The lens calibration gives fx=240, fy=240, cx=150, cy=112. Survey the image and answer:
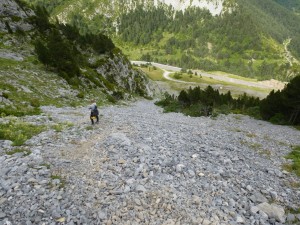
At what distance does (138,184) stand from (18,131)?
10.8 metres

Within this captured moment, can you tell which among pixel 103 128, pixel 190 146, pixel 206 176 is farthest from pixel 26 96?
pixel 206 176

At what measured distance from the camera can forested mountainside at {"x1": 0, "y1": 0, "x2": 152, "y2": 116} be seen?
1270 inches

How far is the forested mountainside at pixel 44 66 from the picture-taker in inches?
1270

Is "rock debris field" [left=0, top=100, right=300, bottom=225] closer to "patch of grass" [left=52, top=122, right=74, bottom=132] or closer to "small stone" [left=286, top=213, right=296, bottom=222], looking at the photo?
"small stone" [left=286, top=213, right=296, bottom=222]

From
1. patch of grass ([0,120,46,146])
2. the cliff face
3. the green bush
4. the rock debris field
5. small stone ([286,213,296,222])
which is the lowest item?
the green bush

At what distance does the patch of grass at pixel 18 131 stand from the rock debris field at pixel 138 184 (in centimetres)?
59

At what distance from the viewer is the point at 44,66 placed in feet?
153

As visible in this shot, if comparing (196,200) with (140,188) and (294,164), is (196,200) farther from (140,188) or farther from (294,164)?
(294,164)

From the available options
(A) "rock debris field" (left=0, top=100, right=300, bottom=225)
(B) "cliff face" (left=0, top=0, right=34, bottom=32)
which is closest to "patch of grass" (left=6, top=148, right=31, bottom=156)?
(A) "rock debris field" (left=0, top=100, right=300, bottom=225)

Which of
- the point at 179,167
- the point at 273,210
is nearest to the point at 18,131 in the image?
the point at 179,167

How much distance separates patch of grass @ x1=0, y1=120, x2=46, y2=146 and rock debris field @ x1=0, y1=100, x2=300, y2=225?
59 cm

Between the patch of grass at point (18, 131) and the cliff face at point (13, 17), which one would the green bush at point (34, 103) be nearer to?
the patch of grass at point (18, 131)

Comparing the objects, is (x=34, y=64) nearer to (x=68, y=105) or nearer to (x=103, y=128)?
(x=68, y=105)

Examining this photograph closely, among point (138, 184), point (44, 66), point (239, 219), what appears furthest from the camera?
point (44, 66)
